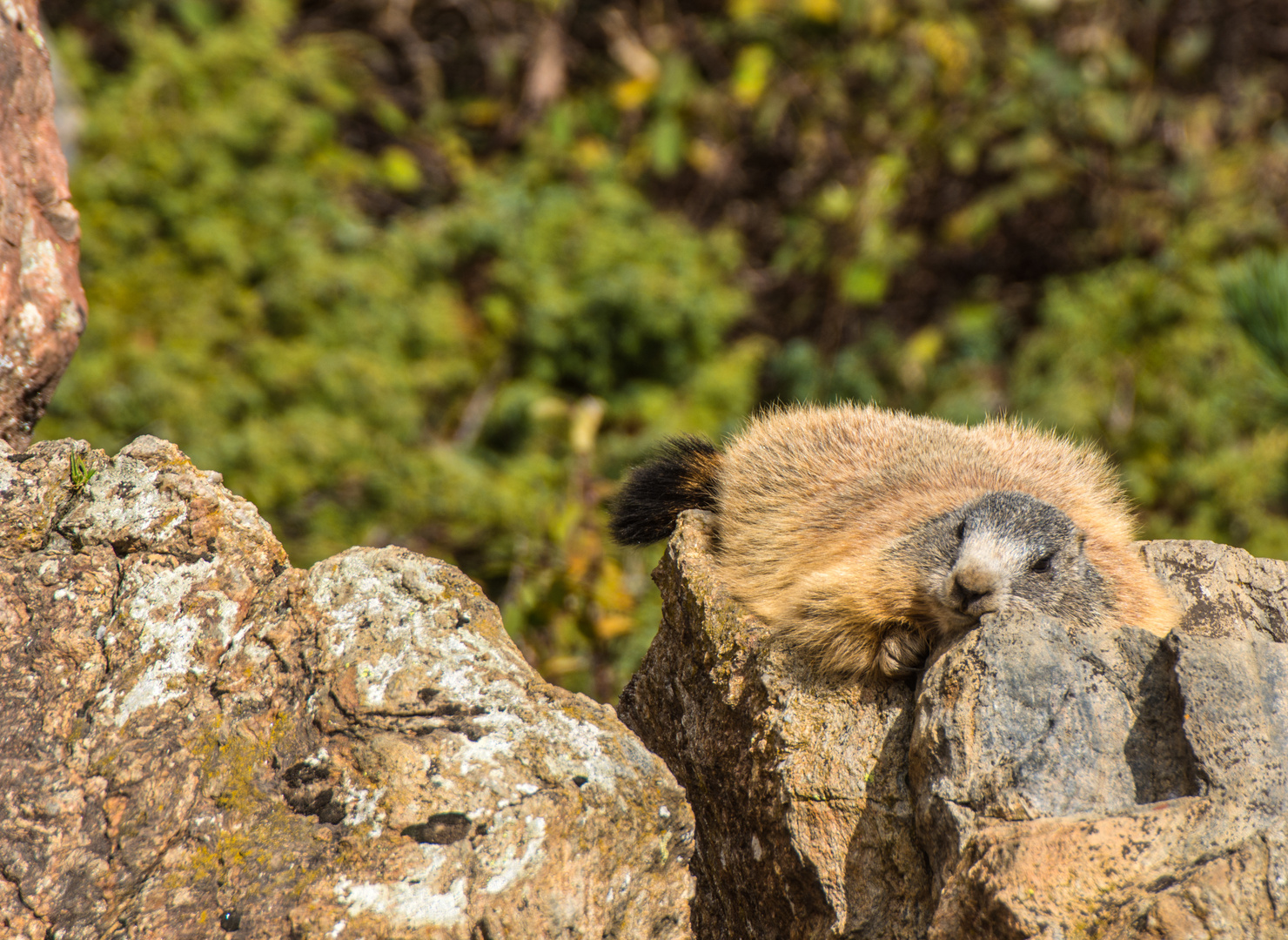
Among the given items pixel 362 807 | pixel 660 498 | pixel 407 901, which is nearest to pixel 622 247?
pixel 660 498

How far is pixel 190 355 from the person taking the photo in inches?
282

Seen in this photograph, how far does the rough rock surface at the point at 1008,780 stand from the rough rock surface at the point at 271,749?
493 mm

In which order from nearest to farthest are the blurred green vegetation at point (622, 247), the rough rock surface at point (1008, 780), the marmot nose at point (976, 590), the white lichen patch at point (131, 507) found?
the rough rock surface at point (1008, 780), the white lichen patch at point (131, 507), the marmot nose at point (976, 590), the blurred green vegetation at point (622, 247)

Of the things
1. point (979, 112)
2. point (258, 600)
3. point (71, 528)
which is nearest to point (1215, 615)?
point (258, 600)

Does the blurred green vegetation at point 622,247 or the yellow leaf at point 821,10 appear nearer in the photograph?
the blurred green vegetation at point 622,247

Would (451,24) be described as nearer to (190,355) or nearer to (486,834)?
(190,355)

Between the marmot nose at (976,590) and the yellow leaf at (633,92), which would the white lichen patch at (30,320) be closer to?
the marmot nose at (976,590)

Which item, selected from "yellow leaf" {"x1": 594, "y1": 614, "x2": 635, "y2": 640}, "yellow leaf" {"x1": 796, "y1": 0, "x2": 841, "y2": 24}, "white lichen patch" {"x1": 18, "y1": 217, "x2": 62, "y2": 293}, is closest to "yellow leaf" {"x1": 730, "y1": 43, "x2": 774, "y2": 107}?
"yellow leaf" {"x1": 796, "y1": 0, "x2": 841, "y2": 24}

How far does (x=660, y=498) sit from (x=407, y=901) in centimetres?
216

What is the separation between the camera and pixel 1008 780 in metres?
2.55

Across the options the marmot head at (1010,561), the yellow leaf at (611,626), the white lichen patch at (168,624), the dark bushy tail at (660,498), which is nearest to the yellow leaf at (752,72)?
the yellow leaf at (611,626)

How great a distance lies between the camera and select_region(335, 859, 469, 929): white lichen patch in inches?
89.7

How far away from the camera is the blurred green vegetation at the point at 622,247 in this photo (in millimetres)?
6934

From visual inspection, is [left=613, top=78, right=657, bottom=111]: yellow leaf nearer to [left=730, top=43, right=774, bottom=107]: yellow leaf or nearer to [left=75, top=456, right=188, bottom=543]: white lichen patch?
[left=730, top=43, right=774, bottom=107]: yellow leaf
